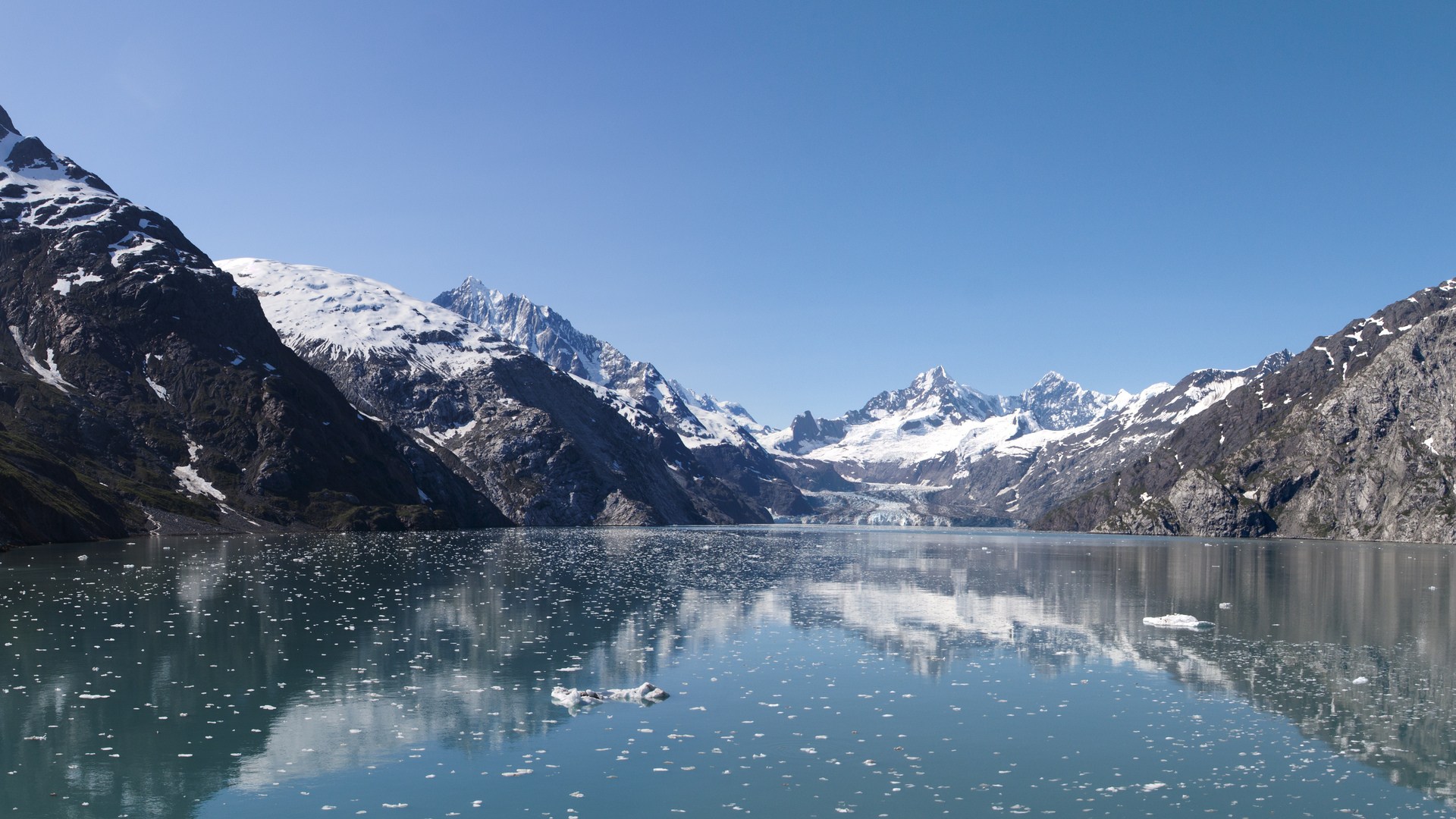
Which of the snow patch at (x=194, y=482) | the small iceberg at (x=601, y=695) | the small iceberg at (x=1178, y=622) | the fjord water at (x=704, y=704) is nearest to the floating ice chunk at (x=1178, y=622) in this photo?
the small iceberg at (x=1178, y=622)

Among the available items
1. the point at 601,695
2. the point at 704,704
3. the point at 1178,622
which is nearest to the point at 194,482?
the point at 601,695

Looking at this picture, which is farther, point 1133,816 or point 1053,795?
point 1053,795

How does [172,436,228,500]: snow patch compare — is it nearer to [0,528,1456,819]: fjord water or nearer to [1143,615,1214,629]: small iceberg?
[0,528,1456,819]: fjord water

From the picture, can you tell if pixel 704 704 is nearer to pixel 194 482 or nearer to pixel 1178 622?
pixel 1178 622

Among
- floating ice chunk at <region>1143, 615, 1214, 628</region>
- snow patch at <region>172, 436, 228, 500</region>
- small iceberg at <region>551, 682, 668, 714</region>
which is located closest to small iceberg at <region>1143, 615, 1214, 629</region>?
floating ice chunk at <region>1143, 615, 1214, 628</region>

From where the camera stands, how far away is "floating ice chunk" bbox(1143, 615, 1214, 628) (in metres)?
59.3

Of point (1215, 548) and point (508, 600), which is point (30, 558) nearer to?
point (508, 600)

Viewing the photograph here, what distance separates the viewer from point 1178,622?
59.9m

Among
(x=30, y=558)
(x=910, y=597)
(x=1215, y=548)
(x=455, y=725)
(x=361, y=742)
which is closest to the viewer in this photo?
(x=361, y=742)

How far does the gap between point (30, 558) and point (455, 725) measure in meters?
89.5

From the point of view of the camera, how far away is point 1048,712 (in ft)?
115

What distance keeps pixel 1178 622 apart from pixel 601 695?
42.2 m

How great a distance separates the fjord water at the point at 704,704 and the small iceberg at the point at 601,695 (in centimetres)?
72

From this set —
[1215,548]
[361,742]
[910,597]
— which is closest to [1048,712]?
[361,742]
